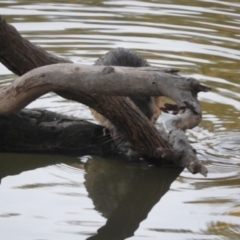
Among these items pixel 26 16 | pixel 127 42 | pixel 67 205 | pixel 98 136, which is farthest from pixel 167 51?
pixel 67 205

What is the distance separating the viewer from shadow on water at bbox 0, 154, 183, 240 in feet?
18.5

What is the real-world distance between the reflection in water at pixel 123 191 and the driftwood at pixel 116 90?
20 centimetres

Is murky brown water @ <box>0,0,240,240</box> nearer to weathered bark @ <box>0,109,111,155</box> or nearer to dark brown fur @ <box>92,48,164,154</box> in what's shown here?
weathered bark @ <box>0,109,111,155</box>

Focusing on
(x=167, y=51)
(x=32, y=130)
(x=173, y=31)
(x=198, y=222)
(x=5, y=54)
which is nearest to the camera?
(x=198, y=222)

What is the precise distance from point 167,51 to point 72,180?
13.3 feet

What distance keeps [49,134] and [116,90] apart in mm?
1874

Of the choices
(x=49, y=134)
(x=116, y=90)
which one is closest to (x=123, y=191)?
(x=49, y=134)

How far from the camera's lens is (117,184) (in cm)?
641

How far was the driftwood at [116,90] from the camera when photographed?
4910 mm

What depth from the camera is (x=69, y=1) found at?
498 inches

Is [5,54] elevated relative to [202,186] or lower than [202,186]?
elevated

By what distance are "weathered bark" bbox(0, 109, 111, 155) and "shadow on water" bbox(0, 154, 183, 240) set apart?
0.39ft

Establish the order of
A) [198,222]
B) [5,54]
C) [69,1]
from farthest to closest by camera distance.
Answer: [69,1] → [5,54] → [198,222]

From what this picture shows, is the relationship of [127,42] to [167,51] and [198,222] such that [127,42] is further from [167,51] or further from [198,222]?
[198,222]
